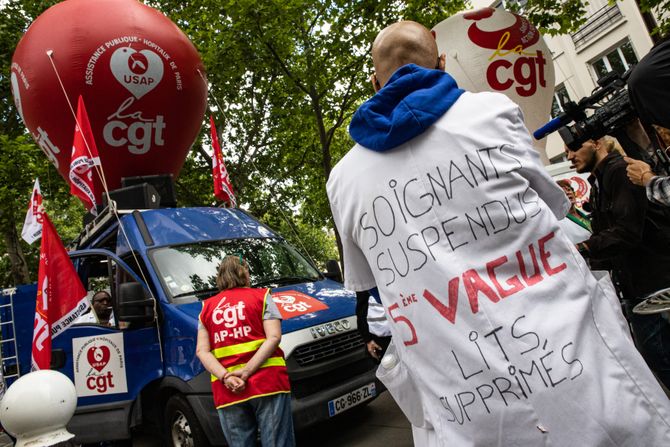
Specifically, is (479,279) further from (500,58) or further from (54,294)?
(54,294)

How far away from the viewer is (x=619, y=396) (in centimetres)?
128

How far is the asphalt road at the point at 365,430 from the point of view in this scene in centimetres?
472

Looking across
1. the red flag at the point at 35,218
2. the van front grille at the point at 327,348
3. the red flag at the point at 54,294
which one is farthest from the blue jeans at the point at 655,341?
the red flag at the point at 35,218

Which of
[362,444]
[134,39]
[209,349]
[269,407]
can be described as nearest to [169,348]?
[209,349]

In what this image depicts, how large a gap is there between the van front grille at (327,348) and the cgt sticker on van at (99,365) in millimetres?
1905

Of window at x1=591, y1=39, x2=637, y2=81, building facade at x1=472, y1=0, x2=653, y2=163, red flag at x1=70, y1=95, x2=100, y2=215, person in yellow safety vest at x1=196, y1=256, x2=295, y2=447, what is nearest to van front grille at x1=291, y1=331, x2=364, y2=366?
person in yellow safety vest at x1=196, y1=256, x2=295, y2=447

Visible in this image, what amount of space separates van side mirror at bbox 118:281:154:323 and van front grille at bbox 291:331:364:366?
1.41 meters

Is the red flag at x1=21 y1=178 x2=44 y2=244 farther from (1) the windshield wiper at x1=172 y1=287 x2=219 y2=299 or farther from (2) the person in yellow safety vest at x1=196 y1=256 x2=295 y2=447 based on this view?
(2) the person in yellow safety vest at x1=196 y1=256 x2=295 y2=447

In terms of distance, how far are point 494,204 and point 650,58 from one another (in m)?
0.57

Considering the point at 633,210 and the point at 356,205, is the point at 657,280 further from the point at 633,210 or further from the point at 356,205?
the point at 356,205

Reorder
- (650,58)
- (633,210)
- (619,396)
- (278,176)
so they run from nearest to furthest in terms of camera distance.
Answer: (619,396)
(650,58)
(633,210)
(278,176)

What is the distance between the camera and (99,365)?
523cm

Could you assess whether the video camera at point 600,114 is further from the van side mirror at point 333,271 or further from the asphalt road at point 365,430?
the van side mirror at point 333,271

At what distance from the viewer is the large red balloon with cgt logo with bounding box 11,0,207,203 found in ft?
22.9
